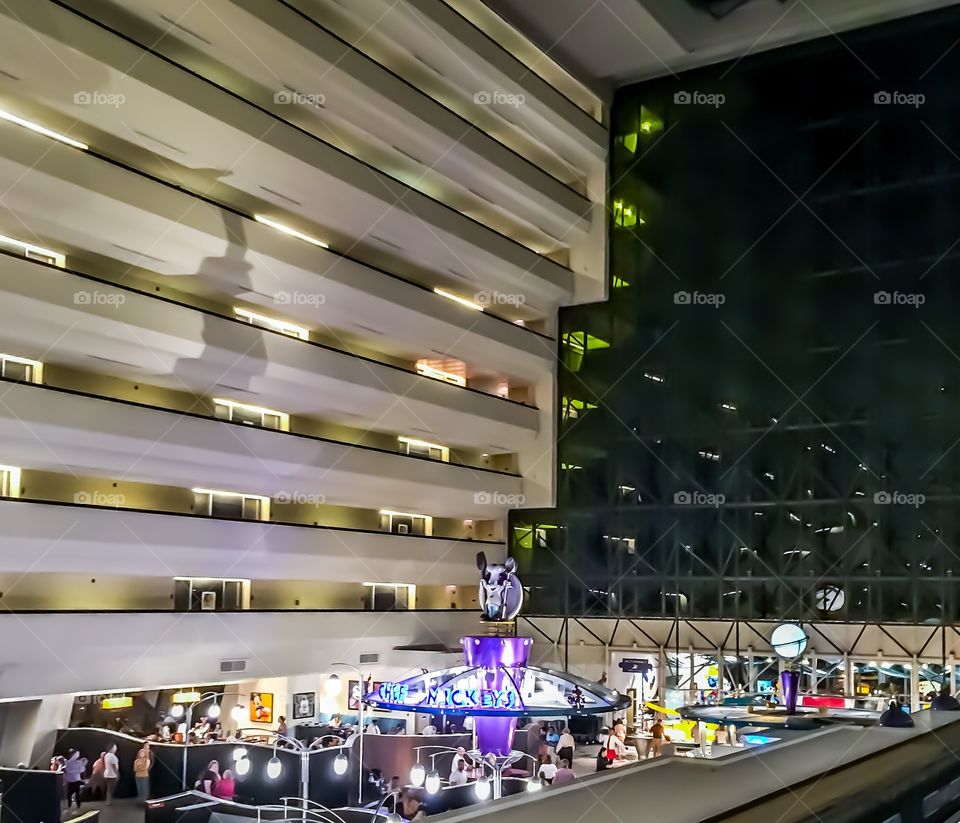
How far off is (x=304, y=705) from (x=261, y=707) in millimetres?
1203

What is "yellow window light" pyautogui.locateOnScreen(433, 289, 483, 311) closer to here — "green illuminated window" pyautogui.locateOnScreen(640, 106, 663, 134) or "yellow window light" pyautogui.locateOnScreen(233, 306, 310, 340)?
"yellow window light" pyautogui.locateOnScreen(233, 306, 310, 340)

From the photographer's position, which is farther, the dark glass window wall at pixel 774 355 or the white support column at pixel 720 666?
the white support column at pixel 720 666

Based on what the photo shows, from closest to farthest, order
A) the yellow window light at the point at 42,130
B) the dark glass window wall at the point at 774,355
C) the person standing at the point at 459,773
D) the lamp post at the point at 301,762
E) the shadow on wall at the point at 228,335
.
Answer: the lamp post at the point at 301,762, the person standing at the point at 459,773, the yellow window light at the point at 42,130, the shadow on wall at the point at 228,335, the dark glass window wall at the point at 774,355

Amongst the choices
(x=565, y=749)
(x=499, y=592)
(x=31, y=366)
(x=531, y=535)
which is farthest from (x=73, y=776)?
(x=531, y=535)

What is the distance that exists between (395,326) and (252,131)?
22.6ft

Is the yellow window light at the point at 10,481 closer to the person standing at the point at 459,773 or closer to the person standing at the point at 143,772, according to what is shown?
the person standing at the point at 143,772

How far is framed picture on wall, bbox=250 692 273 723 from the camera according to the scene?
83.6ft

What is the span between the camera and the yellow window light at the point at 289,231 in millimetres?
22953

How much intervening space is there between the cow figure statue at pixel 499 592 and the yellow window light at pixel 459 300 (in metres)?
10.4

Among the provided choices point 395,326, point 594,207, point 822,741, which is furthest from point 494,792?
point 594,207

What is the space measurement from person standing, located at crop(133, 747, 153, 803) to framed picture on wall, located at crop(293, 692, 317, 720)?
5.95 m

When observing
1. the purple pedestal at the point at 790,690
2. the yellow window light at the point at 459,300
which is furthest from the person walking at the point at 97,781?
the purple pedestal at the point at 790,690

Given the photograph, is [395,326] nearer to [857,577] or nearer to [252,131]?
[252,131]

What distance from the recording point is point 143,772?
19375mm
